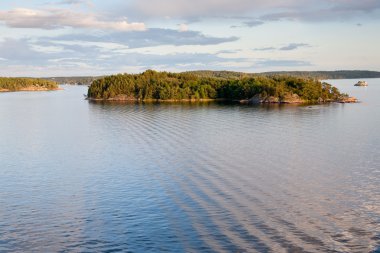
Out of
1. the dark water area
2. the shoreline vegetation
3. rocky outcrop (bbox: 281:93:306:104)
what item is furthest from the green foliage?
the dark water area

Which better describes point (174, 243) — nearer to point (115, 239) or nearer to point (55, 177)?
point (115, 239)

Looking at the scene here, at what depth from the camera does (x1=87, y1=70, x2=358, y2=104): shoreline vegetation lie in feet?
443

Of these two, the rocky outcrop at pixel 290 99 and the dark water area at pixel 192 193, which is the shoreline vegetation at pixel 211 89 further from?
the dark water area at pixel 192 193

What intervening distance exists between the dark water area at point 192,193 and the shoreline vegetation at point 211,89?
75617mm

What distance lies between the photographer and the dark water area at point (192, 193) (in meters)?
22.8

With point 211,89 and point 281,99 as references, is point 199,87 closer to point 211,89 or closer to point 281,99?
point 211,89

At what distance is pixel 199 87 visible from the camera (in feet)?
518

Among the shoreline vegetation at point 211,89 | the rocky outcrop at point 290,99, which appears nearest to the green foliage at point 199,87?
the shoreline vegetation at point 211,89

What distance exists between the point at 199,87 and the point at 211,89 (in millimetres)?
4442

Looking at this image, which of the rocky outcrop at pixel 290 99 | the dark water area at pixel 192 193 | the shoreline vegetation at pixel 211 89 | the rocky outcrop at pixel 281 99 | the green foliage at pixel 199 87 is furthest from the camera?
the green foliage at pixel 199 87

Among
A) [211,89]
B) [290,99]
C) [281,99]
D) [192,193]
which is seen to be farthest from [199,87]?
[192,193]

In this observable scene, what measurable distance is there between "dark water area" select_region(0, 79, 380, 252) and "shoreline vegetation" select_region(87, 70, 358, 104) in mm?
75617

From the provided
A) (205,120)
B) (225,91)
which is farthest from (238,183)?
(225,91)

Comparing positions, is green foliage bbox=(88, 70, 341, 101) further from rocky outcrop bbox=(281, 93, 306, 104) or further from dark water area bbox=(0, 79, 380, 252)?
dark water area bbox=(0, 79, 380, 252)
